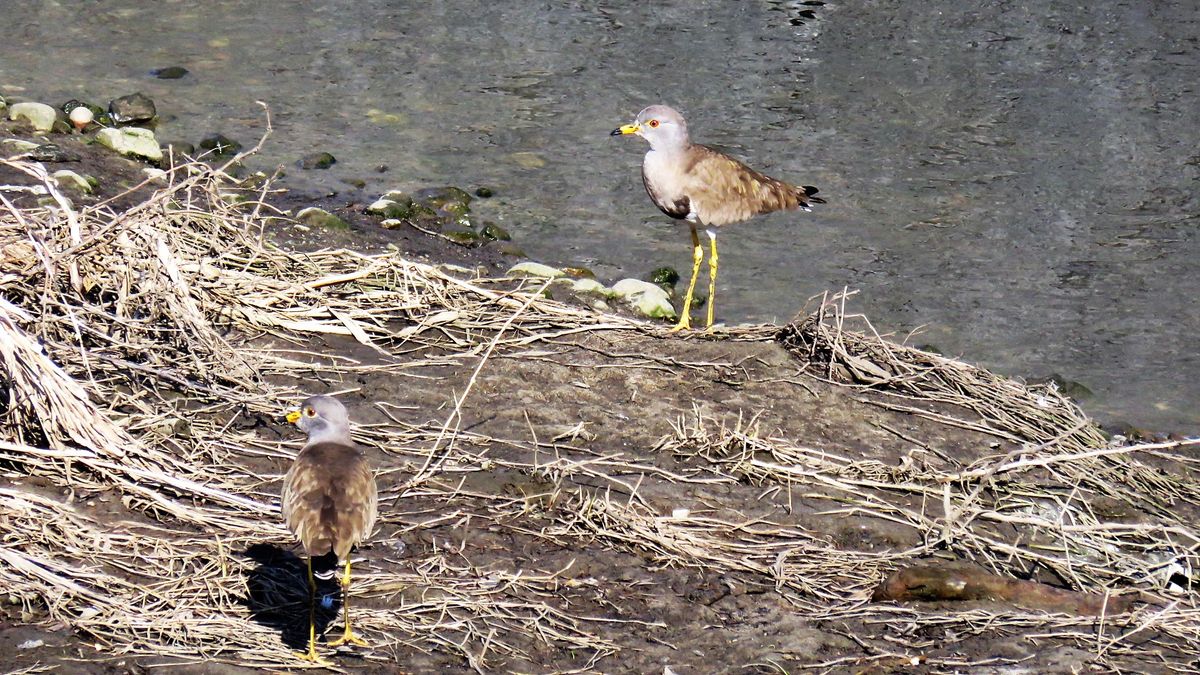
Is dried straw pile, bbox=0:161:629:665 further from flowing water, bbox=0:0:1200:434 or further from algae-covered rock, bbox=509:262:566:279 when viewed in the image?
flowing water, bbox=0:0:1200:434

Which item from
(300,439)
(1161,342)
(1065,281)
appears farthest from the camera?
(1065,281)

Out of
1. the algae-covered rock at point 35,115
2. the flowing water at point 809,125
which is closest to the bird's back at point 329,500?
the flowing water at point 809,125

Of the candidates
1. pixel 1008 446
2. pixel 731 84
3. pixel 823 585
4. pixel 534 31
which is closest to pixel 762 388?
pixel 1008 446

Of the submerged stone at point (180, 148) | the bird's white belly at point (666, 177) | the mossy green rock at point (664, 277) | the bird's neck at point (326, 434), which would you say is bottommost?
the mossy green rock at point (664, 277)

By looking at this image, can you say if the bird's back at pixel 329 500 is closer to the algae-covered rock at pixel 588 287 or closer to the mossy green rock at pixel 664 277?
the algae-covered rock at pixel 588 287

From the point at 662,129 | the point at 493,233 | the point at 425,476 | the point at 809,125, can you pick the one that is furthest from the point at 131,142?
the point at 809,125

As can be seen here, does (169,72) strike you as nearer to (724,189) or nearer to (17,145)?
(17,145)

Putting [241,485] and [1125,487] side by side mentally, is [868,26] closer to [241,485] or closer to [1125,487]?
[1125,487]

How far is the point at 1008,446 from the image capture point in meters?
6.25

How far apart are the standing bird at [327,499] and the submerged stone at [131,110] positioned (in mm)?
6322

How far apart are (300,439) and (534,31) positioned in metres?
8.28

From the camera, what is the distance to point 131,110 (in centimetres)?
1008

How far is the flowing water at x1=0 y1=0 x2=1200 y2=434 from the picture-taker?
8609 millimetres

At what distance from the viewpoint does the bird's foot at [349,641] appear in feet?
14.2
